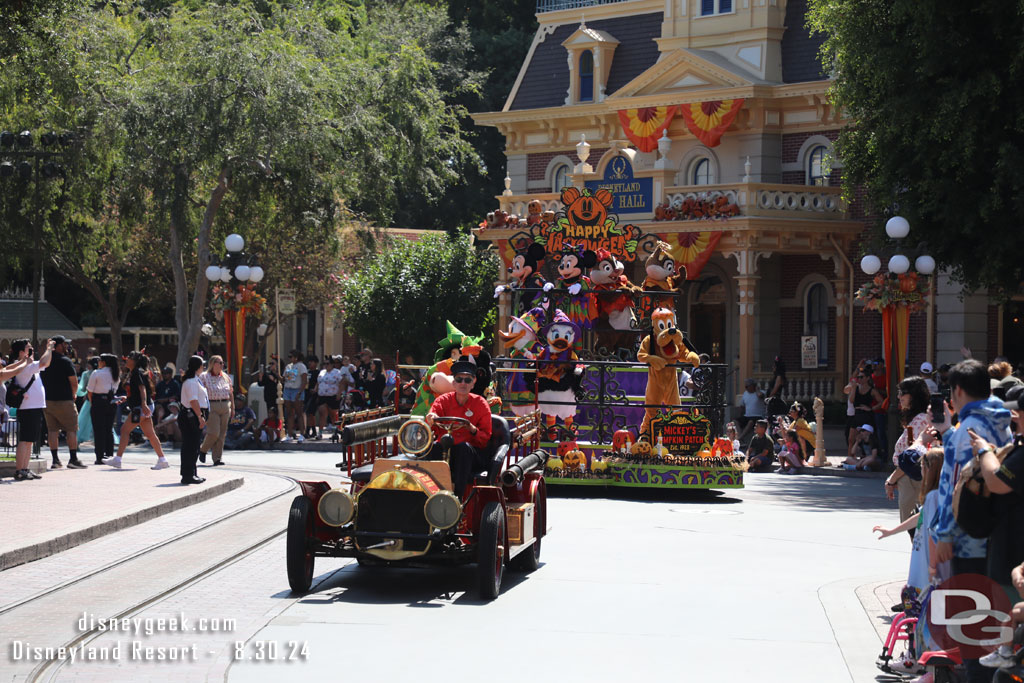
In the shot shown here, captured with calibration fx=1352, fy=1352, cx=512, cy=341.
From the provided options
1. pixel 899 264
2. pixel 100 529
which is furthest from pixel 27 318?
pixel 100 529

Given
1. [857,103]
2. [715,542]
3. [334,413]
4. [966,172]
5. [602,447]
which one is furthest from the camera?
[334,413]

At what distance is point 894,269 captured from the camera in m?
21.4

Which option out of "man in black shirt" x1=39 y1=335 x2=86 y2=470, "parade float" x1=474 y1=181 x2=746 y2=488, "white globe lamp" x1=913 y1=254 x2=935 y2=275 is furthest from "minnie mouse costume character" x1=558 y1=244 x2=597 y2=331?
"man in black shirt" x1=39 y1=335 x2=86 y2=470

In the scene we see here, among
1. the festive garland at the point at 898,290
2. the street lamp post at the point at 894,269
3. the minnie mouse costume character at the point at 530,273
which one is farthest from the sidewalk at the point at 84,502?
the festive garland at the point at 898,290

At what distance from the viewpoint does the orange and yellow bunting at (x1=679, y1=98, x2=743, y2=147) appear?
31.2m

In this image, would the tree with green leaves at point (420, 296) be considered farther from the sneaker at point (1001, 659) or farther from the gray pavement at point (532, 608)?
the sneaker at point (1001, 659)

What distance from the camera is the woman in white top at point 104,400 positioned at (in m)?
20.0

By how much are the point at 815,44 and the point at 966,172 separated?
11.2 m

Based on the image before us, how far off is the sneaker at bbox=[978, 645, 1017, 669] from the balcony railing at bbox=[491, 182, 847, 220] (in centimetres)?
2293

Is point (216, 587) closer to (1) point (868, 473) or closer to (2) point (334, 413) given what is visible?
(1) point (868, 473)

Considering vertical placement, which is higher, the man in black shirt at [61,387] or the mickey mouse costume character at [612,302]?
the mickey mouse costume character at [612,302]

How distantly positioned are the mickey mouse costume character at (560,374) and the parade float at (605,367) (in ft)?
0.05

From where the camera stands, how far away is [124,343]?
158 ft

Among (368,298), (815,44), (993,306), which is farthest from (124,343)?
(993,306)
